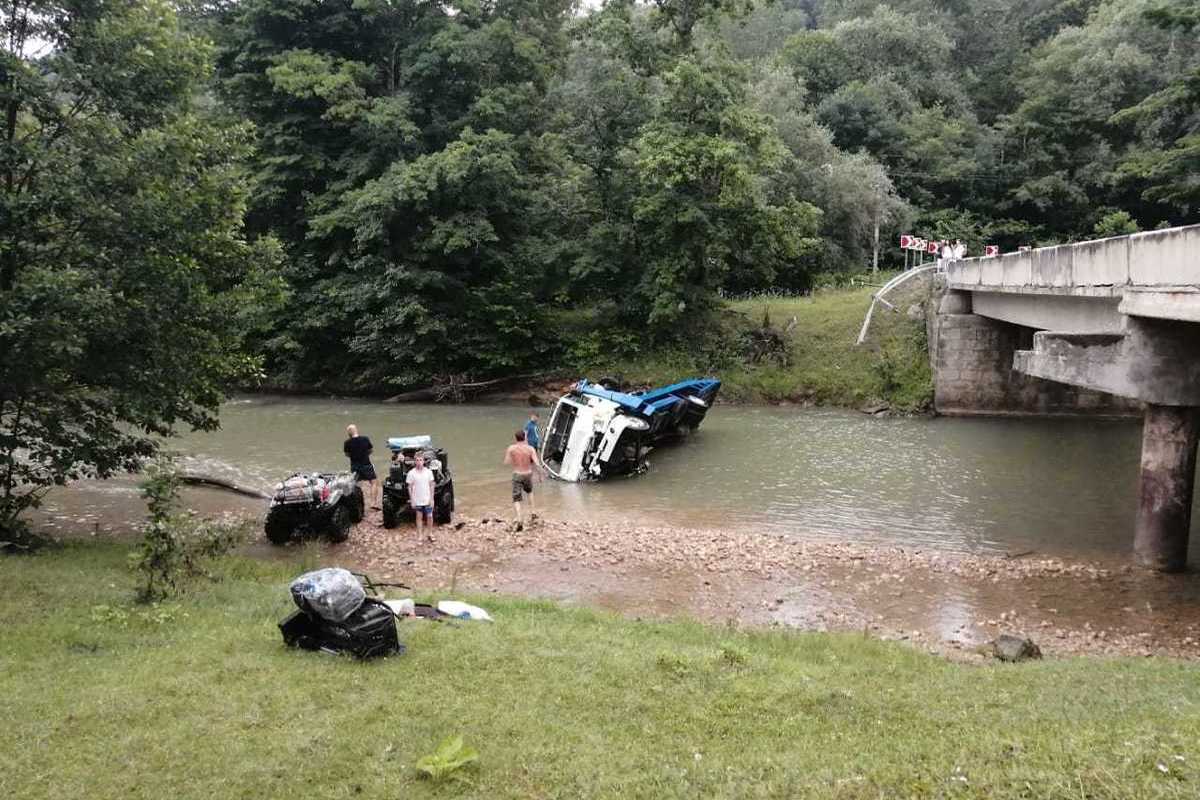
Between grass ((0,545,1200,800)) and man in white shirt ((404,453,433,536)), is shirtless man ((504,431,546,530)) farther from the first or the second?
grass ((0,545,1200,800))

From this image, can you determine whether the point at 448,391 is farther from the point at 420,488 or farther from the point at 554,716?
the point at 554,716

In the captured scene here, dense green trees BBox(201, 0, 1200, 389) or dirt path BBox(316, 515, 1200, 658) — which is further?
dense green trees BBox(201, 0, 1200, 389)

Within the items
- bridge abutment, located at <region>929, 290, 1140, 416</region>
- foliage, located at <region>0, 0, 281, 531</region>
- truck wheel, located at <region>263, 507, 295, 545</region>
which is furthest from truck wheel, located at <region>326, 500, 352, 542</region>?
bridge abutment, located at <region>929, 290, 1140, 416</region>

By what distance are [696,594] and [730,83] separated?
25651 millimetres

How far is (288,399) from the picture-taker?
116ft

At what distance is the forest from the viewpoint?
39.9ft

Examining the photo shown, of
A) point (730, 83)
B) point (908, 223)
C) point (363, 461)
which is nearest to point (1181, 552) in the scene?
point (363, 461)

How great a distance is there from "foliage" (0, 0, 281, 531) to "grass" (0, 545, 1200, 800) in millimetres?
4230

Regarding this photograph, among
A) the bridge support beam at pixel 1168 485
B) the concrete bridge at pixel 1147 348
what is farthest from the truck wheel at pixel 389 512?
the bridge support beam at pixel 1168 485

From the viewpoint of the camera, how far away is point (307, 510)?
543 inches

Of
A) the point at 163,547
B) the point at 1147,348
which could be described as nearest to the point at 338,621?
the point at 163,547

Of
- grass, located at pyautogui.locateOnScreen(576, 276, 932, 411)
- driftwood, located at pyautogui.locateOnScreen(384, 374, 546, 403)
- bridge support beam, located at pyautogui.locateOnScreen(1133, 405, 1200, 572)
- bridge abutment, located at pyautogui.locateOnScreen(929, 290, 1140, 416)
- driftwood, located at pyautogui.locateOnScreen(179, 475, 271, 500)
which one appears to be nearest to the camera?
bridge support beam, located at pyautogui.locateOnScreen(1133, 405, 1200, 572)

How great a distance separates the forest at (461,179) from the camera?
12156 millimetres

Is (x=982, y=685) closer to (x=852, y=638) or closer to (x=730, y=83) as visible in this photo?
(x=852, y=638)
